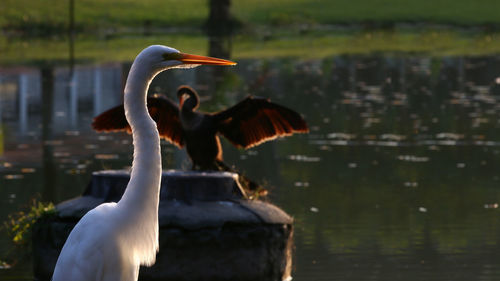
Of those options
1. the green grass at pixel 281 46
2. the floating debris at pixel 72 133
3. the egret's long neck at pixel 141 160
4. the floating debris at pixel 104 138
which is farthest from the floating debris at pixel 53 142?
the green grass at pixel 281 46

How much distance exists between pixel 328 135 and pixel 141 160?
14.4 metres

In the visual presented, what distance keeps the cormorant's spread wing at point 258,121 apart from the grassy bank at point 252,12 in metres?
48.3

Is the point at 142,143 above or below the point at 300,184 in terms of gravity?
above

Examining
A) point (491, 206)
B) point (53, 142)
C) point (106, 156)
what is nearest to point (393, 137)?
point (106, 156)

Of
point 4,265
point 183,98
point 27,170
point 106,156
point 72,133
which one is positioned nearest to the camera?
point 183,98

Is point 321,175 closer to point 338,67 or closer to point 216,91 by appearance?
point 216,91

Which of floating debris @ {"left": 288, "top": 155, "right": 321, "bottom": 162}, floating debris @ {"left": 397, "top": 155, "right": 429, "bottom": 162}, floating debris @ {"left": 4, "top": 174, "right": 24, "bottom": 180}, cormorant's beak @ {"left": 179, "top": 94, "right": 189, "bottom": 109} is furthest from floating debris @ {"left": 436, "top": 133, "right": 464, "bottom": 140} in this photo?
cormorant's beak @ {"left": 179, "top": 94, "right": 189, "bottom": 109}

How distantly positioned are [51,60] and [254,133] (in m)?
31.3

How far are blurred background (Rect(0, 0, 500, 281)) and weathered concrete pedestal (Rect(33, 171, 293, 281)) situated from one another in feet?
2.58

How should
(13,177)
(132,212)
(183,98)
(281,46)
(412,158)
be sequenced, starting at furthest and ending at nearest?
(281,46) < (412,158) < (13,177) < (183,98) < (132,212)

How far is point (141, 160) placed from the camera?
22.4ft

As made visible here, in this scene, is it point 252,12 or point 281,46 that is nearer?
point 281,46

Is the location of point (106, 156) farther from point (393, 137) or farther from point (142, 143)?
point (142, 143)

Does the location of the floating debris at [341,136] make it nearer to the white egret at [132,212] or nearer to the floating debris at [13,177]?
the floating debris at [13,177]
